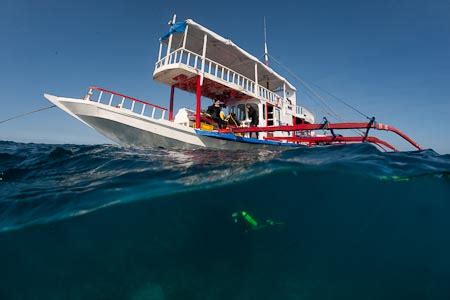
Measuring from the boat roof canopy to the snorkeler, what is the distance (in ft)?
31.9

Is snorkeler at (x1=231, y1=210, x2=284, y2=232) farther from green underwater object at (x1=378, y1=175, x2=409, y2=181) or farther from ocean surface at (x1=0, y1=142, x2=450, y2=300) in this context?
green underwater object at (x1=378, y1=175, x2=409, y2=181)

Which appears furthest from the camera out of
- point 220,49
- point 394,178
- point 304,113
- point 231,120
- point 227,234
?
point 304,113

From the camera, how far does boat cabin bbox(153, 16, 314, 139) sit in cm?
1130

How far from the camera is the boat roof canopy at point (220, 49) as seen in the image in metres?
11.4

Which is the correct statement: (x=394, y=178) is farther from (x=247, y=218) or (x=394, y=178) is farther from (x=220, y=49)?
(x=220, y=49)

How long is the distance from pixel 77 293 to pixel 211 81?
1080cm

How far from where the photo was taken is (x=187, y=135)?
10.3 m

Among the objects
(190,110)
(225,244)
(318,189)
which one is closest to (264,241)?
(225,244)

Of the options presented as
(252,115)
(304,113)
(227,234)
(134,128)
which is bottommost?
(227,234)

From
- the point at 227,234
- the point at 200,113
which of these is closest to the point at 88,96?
the point at 200,113

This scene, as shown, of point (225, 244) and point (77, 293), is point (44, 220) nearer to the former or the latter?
point (77, 293)

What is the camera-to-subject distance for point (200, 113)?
12.2 meters

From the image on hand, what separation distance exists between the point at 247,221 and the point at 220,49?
11.5 meters

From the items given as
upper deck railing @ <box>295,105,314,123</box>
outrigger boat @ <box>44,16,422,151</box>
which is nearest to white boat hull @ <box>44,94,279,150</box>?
outrigger boat @ <box>44,16,422,151</box>
